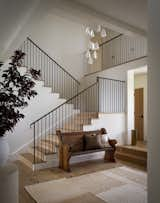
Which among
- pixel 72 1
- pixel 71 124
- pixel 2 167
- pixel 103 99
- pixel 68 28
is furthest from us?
pixel 68 28

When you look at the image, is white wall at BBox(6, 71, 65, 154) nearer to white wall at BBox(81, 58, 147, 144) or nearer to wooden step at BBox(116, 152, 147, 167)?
white wall at BBox(81, 58, 147, 144)

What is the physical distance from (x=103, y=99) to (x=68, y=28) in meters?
3.53

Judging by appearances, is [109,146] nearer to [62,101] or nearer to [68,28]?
[62,101]

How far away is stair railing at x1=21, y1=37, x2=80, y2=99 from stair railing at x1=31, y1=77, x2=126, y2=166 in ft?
3.04

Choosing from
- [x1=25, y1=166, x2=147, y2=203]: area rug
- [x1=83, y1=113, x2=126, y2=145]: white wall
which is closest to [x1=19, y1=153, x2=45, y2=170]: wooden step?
[x1=25, y1=166, x2=147, y2=203]: area rug

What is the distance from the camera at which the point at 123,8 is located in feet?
10.4

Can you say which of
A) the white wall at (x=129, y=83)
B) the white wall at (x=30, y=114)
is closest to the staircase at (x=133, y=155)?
the white wall at (x=129, y=83)

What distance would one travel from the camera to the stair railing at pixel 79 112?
6.06 metres

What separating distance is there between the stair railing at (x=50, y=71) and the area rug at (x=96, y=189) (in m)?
4.17

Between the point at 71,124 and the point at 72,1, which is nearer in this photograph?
the point at 72,1

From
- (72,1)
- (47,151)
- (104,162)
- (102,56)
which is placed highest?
(102,56)

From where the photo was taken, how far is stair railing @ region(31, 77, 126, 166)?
606 cm

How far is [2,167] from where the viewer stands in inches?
101

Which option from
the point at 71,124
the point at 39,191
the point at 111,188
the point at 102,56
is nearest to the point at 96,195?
the point at 111,188
